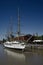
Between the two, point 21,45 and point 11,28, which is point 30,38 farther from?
point 21,45

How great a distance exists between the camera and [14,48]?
153 ft

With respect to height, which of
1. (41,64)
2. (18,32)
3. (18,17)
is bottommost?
(41,64)

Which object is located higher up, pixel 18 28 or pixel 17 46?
pixel 18 28

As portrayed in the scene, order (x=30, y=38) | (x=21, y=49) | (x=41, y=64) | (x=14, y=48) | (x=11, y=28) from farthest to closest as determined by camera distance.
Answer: (x=30, y=38) → (x=11, y=28) → (x=14, y=48) → (x=21, y=49) → (x=41, y=64)

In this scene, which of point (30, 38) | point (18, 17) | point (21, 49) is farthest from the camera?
point (30, 38)

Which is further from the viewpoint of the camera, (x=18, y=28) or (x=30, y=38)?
(x=30, y=38)

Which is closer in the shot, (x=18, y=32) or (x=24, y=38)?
(x=18, y=32)

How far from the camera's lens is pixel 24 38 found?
9256 centimetres

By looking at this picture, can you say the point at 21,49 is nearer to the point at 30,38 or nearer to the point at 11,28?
the point at 11,28

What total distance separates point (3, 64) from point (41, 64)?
16.8 ft

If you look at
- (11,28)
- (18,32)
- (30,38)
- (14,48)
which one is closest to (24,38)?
(30,38)

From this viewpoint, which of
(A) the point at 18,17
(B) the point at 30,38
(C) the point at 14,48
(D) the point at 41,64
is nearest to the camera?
(D) the point at 41,64

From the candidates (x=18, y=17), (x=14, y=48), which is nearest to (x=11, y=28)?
(x=18, y=17)

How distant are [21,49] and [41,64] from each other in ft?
77.1
